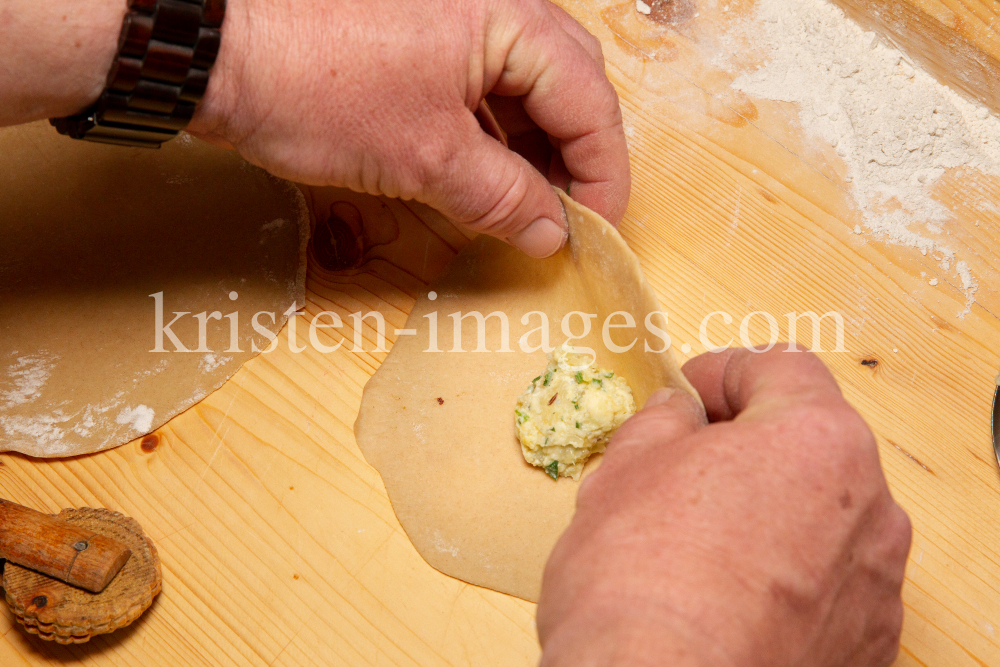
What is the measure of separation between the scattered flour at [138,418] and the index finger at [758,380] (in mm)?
880

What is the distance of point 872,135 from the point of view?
1352mm

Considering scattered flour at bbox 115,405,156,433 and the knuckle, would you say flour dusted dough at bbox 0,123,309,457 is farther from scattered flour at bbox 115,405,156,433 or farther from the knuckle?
the knuckle

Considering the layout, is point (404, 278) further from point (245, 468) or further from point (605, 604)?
point (605, 604)

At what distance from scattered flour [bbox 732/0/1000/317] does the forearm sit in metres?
1.12

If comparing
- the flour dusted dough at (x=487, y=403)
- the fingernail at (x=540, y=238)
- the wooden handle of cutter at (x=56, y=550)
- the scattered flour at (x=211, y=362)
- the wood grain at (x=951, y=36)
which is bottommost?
the wooden handle of cutter at (x=56, y=550)

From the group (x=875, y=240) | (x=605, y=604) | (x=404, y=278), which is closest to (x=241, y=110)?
(x=404, y=278)

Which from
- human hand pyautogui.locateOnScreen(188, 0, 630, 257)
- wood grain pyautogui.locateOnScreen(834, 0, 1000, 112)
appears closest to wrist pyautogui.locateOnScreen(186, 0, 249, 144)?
human hand pyautogui.locateOnScreen(188, 0, 630, 257)

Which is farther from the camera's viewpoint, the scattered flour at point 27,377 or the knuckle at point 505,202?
the scattered flour at point 27,377

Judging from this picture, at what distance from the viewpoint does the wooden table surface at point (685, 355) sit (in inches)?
43.1

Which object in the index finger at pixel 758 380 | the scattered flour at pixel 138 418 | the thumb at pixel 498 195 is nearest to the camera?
the index finger at pixel 758 380

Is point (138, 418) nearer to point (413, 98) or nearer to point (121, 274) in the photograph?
point (121, 274)

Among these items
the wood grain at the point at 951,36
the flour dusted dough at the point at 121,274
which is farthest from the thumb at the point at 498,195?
the wood grain at the point at 951,36

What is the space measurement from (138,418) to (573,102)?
88 centimetres

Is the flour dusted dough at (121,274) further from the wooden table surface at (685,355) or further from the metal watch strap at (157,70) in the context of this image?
the metal watch strap at (157,70)
